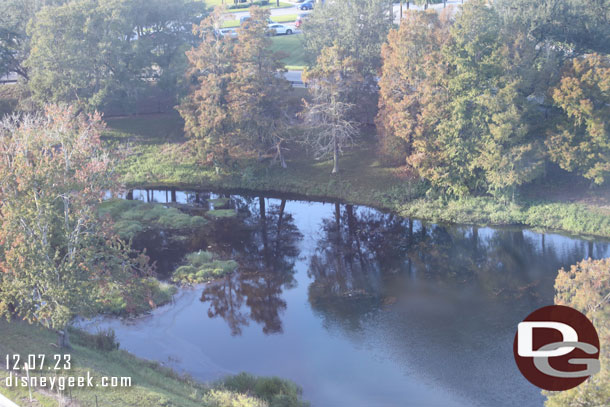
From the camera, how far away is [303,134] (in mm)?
55938

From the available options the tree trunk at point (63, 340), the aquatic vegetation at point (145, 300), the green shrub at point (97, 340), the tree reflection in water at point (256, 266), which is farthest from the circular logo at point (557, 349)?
the tree trunk at point (63, 340)

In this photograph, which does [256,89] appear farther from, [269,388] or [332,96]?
[269,388]

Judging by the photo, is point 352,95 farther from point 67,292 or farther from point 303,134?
point 67,292

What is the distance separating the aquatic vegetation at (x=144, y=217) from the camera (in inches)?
1784

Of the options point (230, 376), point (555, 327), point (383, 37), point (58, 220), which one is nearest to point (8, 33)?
point (383, 37)

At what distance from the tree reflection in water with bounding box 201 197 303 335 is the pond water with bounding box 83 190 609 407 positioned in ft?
0.34

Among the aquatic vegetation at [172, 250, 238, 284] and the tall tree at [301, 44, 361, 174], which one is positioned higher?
the tall tree at [301, 44, 361, 174]

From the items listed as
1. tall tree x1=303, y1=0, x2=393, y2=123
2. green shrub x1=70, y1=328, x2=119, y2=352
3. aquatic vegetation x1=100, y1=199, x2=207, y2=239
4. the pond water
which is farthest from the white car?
green shrub x1=70, y1=328, x2=119, y2=352

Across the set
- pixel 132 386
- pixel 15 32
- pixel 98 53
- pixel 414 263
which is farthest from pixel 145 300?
pixel 15 32

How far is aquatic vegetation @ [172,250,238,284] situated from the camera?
38062 millimetres

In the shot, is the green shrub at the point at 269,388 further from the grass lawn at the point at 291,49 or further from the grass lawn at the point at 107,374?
the grass lawn at the point at 291,49

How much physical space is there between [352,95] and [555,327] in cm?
2886

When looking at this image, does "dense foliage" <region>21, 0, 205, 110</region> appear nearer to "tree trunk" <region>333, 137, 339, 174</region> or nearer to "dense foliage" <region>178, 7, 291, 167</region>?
"dense foliage" <region>178, 7, 291, 167</region>

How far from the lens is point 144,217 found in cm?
4725
